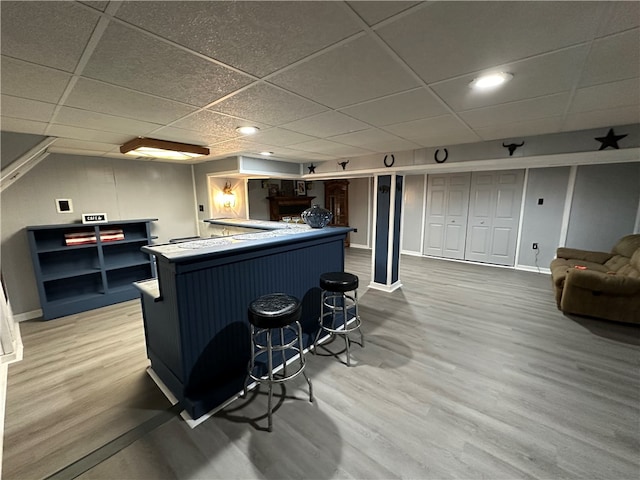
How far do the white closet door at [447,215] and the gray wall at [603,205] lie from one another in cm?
185

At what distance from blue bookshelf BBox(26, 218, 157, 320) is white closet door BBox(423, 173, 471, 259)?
20.0 feet

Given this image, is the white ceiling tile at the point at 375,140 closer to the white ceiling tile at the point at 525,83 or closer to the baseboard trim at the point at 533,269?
the white ceiling tile at the point at 525,83

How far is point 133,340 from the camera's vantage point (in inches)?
111

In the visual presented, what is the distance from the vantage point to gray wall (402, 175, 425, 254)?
260 inches

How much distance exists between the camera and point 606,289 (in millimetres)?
3018

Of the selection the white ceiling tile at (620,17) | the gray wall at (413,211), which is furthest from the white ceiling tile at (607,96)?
the gray wall at (413,211)

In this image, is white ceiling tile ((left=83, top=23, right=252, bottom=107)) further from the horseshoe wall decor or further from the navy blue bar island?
the horseshoe wall decor

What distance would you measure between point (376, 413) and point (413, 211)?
18.7 feet

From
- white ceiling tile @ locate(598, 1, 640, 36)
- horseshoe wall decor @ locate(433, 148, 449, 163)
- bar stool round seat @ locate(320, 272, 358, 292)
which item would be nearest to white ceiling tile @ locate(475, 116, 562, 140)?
horseshoe wall decor @ locate(433, 148, 449, 163)

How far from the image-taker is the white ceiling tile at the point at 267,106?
167 centimetres

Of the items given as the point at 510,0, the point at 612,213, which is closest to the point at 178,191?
the point at 510,0

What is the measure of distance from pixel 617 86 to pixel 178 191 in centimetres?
547

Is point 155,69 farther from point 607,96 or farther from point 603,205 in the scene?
point 603,205

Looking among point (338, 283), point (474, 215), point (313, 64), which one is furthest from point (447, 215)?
point (313, 64)
